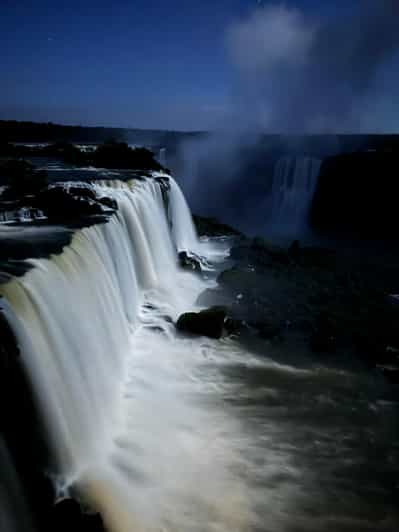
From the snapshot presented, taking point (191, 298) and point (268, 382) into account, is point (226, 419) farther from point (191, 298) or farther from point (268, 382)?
point (191, 298)

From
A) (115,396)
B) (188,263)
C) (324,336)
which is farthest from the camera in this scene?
(188,263)

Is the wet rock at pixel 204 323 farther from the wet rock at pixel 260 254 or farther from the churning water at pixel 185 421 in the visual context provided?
the wet rock at pixel 260 254

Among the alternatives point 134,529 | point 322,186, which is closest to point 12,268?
point 134,529

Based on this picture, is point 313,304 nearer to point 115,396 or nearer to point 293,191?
point 115,396

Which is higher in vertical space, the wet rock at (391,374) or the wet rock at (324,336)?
the wet rock at (324,336)

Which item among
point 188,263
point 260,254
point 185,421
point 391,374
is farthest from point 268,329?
point 260,254

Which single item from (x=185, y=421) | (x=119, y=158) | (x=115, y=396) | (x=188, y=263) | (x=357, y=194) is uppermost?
(x=119, y=158)

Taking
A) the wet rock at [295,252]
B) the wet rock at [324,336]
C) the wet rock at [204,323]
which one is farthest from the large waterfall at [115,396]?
the wet rock at [295,252]
